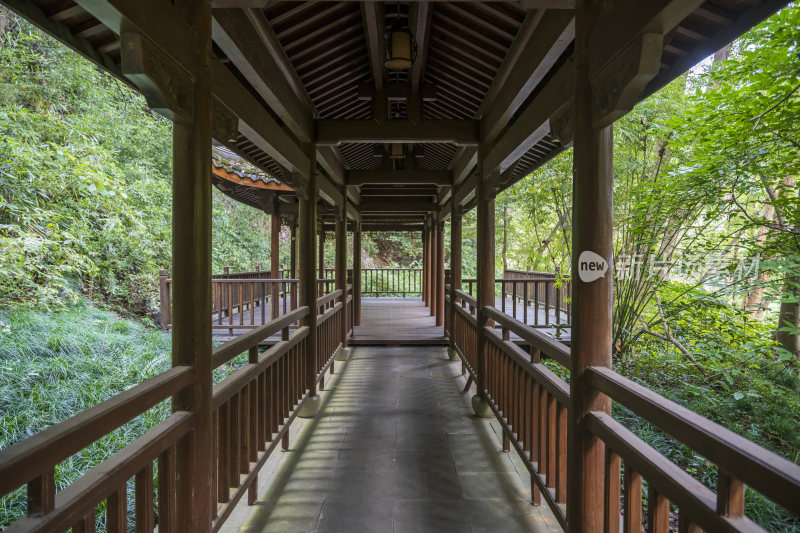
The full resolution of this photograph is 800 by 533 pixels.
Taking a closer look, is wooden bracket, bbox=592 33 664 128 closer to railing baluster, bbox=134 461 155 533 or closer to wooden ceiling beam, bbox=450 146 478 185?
railing baluster, bbox=134 461 155 533

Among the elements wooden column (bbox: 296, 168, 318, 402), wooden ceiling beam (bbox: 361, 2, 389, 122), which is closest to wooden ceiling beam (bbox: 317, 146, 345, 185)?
wooden column (bbox: 296, 168, 318, 402)

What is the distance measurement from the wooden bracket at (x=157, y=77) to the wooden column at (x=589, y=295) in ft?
5.04

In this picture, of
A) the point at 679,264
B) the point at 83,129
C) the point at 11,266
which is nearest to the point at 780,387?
the point at 679,264

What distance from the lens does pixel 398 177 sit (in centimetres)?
595

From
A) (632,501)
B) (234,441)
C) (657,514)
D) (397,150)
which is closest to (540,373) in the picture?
(632,501)

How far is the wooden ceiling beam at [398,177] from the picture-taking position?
19.5ft

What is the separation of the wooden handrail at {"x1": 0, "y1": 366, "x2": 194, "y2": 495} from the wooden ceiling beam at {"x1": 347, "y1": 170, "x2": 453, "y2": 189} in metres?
4.72

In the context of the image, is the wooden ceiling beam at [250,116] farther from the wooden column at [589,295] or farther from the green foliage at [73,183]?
the green foliage at [73,183]

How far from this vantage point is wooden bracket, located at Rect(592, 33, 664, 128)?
133 centimetres

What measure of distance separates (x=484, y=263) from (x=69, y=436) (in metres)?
3.56

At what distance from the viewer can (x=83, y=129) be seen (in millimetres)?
6562

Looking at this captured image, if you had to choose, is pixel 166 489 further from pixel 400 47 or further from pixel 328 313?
pixel 328 313

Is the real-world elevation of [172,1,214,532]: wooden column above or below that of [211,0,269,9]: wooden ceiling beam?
below

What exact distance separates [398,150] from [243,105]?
2.94m
